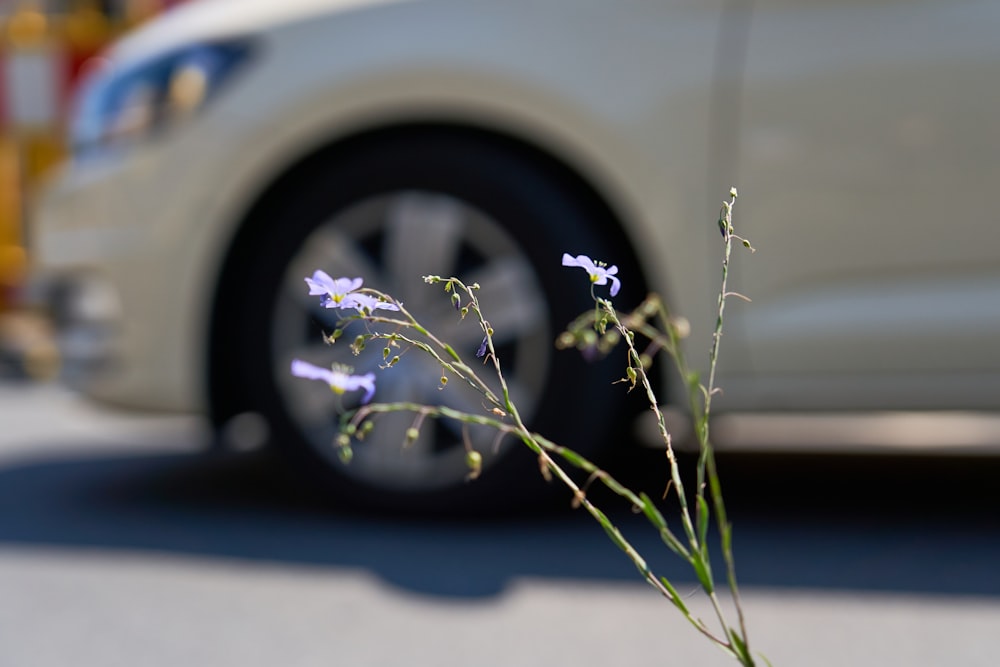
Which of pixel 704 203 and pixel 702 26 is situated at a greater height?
pixel 702 26

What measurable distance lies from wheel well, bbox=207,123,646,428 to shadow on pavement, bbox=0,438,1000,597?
344 millimetres

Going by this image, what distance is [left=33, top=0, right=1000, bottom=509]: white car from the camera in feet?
10.00

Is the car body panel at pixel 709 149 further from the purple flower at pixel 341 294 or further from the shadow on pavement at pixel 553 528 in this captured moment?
the purple flower at pixel 341 294

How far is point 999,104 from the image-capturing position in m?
2.99

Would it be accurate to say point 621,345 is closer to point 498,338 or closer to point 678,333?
point 498,338

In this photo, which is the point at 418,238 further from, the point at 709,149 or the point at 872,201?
the point at 872,201

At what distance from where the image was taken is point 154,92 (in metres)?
3.44

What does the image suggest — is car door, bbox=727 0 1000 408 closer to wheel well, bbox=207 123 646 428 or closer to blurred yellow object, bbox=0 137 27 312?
wheel well, bbox=207 123 646 428

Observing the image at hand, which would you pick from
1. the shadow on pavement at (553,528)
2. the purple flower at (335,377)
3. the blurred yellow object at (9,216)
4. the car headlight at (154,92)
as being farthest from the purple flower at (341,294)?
the blurred yellow object at (9,216)

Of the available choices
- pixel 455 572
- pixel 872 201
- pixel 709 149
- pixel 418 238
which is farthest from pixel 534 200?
pixel 455 572

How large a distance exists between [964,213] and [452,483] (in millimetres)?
1196

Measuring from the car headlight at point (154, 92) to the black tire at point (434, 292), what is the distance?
1.00 ft

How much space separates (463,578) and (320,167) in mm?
1011

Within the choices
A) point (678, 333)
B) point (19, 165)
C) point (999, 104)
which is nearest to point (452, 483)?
point (999, 104)
